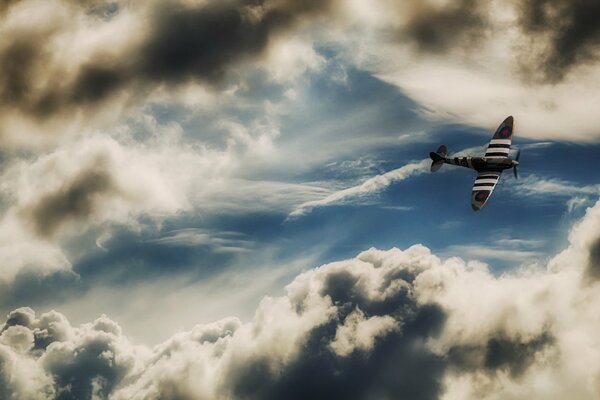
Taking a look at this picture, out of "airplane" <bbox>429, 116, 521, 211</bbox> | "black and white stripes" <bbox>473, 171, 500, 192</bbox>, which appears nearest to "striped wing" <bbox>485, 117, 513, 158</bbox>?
"airplane" <bbox>429, 116, 521, 211</bbox>

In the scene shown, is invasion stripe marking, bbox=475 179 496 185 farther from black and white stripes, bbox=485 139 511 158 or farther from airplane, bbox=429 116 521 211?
black and white stripes, bbox=485 139 511 158

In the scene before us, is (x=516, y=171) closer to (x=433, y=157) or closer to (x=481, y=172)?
(x=481, y=172)

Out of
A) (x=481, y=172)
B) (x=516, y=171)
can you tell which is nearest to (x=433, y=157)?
(x=481, y=172)

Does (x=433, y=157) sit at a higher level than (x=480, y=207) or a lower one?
higher

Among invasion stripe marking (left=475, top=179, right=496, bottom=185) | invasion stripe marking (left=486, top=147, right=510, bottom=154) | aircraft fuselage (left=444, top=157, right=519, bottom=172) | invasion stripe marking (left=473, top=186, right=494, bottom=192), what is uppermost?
invasion stripe marking (left=486, top=147, right=510, bottom=154)

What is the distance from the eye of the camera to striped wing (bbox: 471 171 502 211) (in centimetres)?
9750

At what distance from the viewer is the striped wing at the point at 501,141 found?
110 meters

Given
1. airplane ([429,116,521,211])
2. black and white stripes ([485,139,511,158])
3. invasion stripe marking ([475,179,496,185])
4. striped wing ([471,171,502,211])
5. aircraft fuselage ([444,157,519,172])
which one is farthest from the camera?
black and white stripes ([485,139,511,158])

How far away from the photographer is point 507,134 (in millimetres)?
111750

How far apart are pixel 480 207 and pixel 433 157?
83.2 ft

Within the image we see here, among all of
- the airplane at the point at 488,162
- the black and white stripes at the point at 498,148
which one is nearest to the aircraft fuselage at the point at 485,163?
the airplane at the point at 488,162

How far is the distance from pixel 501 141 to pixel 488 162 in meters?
9.66

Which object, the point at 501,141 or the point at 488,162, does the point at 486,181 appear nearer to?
the point at 488,162

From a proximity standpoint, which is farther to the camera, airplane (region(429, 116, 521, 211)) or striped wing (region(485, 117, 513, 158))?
striped wing (region(485, 117, 513, 158))
